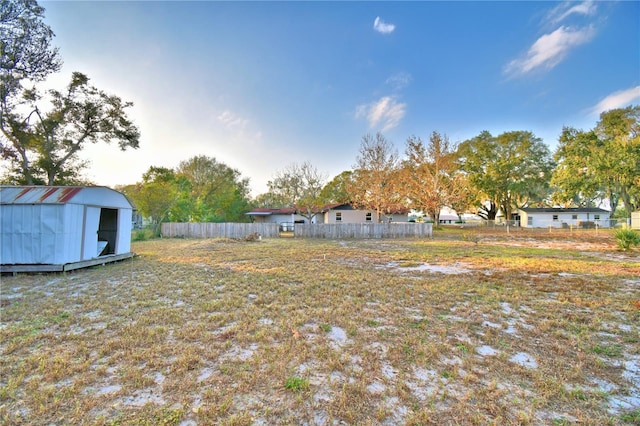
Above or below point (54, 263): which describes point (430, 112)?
above

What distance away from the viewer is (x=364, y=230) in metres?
19.1

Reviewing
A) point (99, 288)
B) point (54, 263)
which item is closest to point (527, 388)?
point (99, 288)

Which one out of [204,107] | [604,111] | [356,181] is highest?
[604,111]

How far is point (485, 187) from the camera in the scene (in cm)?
3045

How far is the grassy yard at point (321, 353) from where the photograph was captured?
1.86m

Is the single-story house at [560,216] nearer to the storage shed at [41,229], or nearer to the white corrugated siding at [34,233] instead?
the storage shed at [41,229]

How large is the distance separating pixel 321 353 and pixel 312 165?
2207 centimetres

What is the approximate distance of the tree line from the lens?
12.7 m

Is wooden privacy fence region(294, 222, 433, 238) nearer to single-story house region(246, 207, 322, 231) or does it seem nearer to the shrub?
single-story house region(246, 207, 322, 231)

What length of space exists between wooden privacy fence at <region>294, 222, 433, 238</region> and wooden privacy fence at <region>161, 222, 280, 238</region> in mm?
2402

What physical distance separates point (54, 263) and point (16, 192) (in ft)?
8.29

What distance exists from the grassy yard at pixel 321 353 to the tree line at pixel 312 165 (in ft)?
43.2

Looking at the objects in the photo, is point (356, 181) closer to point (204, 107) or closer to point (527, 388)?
point (204, 107)

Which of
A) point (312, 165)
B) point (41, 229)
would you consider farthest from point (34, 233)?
point (312, 165)
